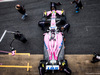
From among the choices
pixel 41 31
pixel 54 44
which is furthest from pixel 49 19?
pixel 54 44

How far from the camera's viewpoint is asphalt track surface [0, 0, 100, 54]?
821 centimetres

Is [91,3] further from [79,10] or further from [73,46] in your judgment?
[73,46]

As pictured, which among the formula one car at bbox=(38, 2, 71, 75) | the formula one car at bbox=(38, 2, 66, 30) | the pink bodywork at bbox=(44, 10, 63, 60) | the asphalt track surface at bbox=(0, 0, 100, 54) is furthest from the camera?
the formula one car at bbox=(38, 2, 66, 30)

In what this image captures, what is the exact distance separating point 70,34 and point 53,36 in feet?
6.86

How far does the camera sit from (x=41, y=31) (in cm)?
921

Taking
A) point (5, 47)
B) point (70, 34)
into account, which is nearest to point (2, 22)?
point (5, 47)

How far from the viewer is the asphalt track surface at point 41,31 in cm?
821

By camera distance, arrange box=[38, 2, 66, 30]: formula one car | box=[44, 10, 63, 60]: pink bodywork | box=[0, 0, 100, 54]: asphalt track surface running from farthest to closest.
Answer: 1. box=[38, 2, 66, 30]: formula one car
2. box=[0, 0, 100, 54]: asphalt track surface
3. box=[44, 10, 63, 60]: pink bodywork

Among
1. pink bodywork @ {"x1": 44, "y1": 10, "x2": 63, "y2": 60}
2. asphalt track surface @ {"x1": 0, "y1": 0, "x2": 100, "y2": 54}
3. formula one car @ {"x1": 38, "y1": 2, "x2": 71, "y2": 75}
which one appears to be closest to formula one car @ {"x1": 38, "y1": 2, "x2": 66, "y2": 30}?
asphalt track surface @ {"x1": 0, "y1": 0, "x2": 100, "y2": 54}

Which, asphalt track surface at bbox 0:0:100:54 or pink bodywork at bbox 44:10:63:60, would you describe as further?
asphalt track surface at bbox 0:0:100:54

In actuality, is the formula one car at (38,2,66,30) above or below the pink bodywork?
above

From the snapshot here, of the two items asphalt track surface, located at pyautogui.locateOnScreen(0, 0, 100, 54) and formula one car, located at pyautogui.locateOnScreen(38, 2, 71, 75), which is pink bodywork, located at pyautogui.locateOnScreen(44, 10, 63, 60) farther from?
asphalt track surface, located at pyautogui.locateOnScreen(0, 0, 100, 54)

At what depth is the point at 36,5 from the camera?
35.2 ft

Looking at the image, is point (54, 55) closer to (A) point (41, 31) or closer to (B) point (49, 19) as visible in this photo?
(A) point (41, 31)
